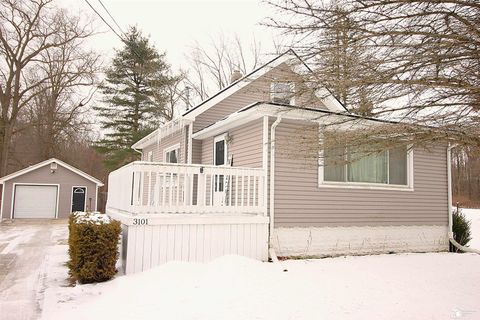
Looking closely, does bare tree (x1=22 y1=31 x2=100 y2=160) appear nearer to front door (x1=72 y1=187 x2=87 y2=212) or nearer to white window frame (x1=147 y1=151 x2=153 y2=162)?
front door (x1=72 y1=187 x2=87 y2=212)

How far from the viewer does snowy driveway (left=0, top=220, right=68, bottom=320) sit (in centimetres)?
470

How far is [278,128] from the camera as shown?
7980 millimetres

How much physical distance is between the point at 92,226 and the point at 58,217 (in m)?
18.1

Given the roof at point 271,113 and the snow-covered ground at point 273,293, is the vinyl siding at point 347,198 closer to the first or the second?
the roof at point 271,113

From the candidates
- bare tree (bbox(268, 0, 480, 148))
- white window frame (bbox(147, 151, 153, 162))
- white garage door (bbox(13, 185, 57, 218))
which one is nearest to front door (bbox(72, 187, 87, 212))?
white garage door (bbox(13, 185, 57, 218))

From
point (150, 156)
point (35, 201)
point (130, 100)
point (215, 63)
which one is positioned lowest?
point (35, 201)

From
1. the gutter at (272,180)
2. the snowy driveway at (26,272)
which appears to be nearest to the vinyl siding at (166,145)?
the gutter at (272,180)

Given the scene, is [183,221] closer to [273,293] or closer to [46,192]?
[273,293]

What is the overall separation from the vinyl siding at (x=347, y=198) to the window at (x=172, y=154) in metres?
4.98

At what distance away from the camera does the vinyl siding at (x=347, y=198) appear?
7.93 meters

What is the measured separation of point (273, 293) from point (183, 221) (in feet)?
7.16

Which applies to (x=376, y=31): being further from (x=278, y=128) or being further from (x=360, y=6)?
(x=278, y=128)

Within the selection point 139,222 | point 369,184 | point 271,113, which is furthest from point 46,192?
point 369,184

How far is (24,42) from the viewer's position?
76.5 ft
